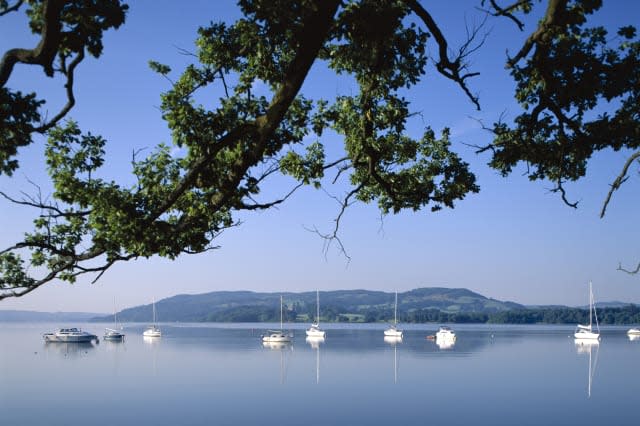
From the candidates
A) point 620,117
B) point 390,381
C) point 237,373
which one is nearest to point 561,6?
point 620,117

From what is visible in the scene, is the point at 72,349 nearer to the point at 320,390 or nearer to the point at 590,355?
the point at 320,390

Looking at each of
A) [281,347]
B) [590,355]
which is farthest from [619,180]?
[281,347]

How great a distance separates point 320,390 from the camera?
207 ft

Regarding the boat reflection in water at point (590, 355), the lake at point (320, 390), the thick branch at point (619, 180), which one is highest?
the thick branch at point (619, 180)

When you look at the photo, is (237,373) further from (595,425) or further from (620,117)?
(620,117)

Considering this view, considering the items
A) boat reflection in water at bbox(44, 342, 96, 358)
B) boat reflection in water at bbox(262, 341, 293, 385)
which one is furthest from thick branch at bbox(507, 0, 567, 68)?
boat reflection in water at bbox(44, 342, 96, 358)

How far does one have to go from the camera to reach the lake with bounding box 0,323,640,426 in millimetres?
47969

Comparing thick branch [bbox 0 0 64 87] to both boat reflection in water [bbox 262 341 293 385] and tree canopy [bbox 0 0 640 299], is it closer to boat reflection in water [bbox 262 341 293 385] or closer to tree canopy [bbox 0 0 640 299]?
tree canopy [bbox 0 0 640 299]

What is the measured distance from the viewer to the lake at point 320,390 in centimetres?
4797

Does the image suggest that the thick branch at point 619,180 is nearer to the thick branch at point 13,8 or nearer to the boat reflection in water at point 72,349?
the thick branch at point 13,8

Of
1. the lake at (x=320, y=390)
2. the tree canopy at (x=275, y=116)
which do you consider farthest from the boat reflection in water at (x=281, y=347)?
the tree canopy at (x=275, y=116)

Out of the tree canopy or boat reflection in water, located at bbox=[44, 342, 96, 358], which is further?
boat reflection in water, located at bbox=[44, 342, 96, 358]

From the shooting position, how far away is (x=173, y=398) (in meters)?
58.2

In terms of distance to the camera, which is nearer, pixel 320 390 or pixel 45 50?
pixel 45 50
